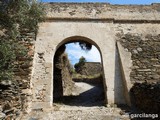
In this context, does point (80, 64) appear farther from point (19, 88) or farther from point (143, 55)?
point (19, 88)

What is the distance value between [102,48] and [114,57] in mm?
601

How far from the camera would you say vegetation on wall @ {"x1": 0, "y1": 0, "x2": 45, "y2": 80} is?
6207 mm

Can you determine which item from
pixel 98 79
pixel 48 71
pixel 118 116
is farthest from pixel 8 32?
pixel 98 79

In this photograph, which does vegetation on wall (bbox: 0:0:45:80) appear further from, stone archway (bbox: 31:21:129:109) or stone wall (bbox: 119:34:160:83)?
stone wall (bbox: 119:34:160:83)

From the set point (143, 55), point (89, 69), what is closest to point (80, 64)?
point (89, 69)

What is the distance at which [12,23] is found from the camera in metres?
6.87

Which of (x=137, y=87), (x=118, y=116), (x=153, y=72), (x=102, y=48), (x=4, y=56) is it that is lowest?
(x=118, y=116)

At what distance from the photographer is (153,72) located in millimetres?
7758

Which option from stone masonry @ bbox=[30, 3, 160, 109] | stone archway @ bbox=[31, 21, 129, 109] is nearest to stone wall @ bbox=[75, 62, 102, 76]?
stone masonry @ bbox=[30, 3, 160, 109]

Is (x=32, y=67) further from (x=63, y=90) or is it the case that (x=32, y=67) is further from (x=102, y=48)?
(x=63, y=90)

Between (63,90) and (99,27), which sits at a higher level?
(99,27)

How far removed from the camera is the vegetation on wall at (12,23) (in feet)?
20.4

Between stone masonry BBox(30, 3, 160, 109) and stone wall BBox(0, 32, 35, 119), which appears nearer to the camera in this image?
stone wall BBox(0, 32, 35, 119)

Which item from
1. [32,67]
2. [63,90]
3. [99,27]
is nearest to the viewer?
[32,67]
